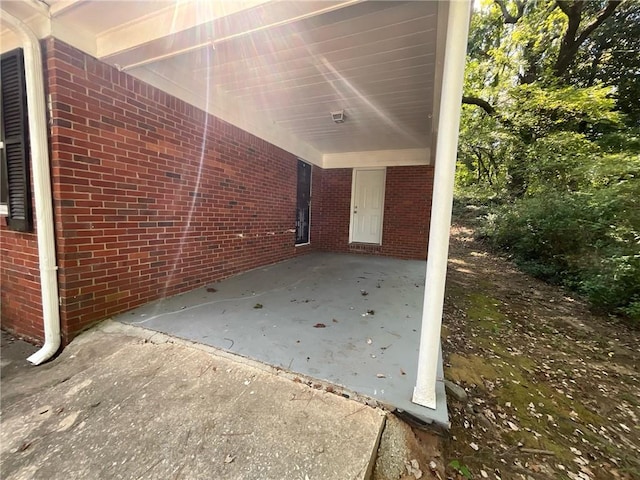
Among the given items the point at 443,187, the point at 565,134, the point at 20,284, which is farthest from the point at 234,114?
the point at 565,134

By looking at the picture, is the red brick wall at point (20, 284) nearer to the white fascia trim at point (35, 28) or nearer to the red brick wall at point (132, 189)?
the red brick wall at point (132, 189)

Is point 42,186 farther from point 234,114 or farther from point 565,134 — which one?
point 565,134

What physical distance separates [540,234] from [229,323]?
691 centimetres

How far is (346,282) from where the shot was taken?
4051mm

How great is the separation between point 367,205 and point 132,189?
5237 mm

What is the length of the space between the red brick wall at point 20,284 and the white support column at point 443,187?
3.05m

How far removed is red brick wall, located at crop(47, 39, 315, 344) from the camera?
2105 millimetres

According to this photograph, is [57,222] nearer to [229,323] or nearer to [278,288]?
[229,323]

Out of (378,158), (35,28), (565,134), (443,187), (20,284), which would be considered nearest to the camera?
(443,187)

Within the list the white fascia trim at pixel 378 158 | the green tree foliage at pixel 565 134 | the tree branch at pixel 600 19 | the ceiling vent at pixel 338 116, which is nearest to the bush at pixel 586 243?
the green tree foliage at pixel 565 134

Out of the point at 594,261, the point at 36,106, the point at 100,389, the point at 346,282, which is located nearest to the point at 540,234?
the point at 594,261

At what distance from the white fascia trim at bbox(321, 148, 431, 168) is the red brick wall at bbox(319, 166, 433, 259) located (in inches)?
6.7

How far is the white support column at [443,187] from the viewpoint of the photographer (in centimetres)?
129

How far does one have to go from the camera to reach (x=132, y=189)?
99.8 inches
